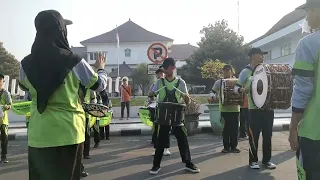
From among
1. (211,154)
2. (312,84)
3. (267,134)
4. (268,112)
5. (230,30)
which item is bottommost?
(211,154)

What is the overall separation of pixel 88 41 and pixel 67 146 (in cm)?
6089

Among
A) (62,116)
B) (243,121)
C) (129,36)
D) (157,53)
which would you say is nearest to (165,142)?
(62,116)

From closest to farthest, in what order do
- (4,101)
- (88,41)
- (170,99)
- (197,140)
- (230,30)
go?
(170,99)
(4,101)
(197,140)
(230,30)
(88,41)

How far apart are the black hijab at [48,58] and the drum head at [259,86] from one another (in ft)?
12.7

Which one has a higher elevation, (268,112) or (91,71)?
(91,71)

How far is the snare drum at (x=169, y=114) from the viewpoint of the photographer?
6.07 metres

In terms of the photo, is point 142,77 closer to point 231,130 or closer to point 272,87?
point 231,130

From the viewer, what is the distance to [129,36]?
64438mm

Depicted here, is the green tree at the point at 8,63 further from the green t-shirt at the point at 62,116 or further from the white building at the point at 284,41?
the green t-shirt at the point at 62,116

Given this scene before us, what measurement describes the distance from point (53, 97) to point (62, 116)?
177 mm

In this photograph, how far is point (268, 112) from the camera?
6.37 metres

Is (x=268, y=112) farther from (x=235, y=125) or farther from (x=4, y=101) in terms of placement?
(x=4, y=101)

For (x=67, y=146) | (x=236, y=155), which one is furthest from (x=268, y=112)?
(x=67, y=146)

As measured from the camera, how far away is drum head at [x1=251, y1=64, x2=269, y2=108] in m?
6.00
